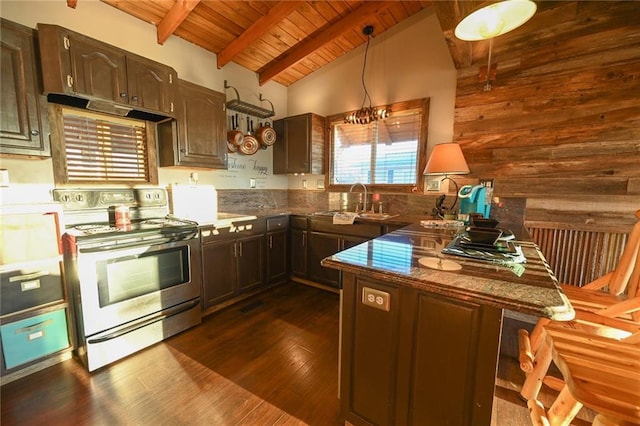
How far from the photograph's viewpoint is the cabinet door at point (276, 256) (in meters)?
3.00

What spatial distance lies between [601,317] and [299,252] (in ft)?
8.32

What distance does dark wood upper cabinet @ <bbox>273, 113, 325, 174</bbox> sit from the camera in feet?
10.9

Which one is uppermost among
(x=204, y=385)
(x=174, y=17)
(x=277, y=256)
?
(x=174, y=17)

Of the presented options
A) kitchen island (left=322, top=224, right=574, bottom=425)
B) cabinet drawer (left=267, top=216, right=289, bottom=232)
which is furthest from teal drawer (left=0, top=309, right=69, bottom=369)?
kitchen island (left=322, top=224, right=574, bottom=425)

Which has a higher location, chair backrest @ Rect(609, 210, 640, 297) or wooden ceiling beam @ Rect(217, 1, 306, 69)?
wooden ceiling beam @ Rect(217, 1, 306, 69)

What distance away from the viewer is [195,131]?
253cm

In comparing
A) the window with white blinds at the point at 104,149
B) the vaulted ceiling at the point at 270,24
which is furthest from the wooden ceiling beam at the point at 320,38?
the window with white blinds at the point at 104,149

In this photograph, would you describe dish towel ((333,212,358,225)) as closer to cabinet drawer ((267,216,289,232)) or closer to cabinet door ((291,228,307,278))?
cabinet door ((291,228,307,278))

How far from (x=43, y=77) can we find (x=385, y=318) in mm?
2523

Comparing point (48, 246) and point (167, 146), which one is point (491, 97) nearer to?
point (167, 146)

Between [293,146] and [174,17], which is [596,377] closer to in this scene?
[293,146]

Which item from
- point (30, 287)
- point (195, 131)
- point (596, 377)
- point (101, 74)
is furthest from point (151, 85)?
point (596, 377)

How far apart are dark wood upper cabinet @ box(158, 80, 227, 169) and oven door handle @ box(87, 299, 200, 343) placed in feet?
4.18

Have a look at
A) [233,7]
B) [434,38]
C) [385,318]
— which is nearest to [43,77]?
[233,7]
